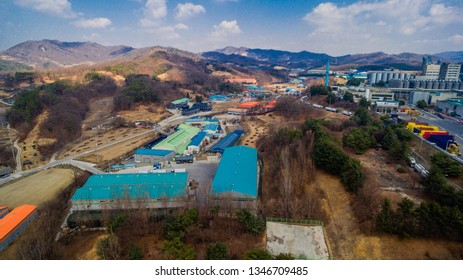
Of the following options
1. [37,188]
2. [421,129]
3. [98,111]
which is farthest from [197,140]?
[98,111]

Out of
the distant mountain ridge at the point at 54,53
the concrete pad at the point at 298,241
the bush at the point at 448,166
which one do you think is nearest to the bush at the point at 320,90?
the bush at the point at 448,166

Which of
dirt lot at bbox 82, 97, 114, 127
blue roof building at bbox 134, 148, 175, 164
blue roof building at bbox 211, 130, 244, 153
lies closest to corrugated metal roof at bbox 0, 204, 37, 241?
blue roof building at bbox 134, 148, 175, 164

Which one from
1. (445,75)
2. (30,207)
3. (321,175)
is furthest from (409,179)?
(445,75)

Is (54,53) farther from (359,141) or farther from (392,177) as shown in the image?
(392,177)

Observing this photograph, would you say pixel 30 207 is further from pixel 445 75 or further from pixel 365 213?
pixel 445 75

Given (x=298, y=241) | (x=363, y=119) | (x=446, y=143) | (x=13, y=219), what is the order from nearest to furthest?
(x=298, y=241) → (x=13, y=219) → (x=446, y=143) → (x=363, y=119)

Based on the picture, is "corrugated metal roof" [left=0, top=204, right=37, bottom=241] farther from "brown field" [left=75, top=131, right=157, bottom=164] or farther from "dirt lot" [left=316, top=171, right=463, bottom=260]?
"dirt lot" [left=316, top=171, right=463, bottom=260]
